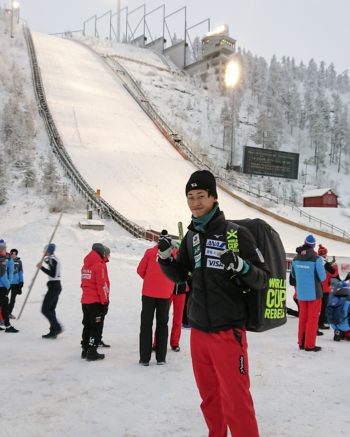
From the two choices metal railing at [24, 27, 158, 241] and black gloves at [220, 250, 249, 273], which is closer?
black gloves at [220, 250, 249, 273]

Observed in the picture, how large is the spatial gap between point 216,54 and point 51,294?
3198 inches

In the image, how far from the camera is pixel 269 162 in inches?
1726

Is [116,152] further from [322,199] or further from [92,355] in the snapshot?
[92,355]

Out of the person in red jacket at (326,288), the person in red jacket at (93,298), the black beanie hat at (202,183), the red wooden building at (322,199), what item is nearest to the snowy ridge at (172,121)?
the red wooden building at (322,199)

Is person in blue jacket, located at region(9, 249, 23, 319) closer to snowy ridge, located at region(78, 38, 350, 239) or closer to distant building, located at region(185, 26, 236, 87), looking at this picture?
snowy ridge, located at region(78, 38, 350, 239)

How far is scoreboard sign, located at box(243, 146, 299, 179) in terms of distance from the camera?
43.0 metres

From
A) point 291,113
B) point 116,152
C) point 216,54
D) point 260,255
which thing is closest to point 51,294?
point 260,255

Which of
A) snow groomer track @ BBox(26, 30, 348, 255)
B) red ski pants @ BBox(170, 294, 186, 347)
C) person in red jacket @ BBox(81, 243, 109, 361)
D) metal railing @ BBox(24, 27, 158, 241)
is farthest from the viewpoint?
snow groomer track @ BBox(26, 30, 348, 255)

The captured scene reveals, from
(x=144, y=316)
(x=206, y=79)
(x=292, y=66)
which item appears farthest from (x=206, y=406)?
(x=292, y=66)

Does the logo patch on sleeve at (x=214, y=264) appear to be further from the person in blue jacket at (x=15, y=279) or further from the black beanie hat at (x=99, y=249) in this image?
the person in blue jacket at (x=15, y=279)

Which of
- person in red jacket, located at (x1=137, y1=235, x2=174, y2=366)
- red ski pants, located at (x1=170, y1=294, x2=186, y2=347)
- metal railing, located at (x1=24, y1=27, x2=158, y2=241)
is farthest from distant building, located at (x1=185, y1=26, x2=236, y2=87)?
person in red jacket, located at (x1=137, y1=235, x2=174, y2=366)

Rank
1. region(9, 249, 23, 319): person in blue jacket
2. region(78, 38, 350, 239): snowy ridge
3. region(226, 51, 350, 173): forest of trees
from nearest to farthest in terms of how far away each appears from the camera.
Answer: region(9, 249, 23, 319): person in blue jacket → region(78, 38, 350, 239): snowy ridge → region(226, 51, 350, 173): forest of trees

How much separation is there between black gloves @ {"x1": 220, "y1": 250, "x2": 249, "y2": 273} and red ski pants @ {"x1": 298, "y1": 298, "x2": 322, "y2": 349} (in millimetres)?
4578

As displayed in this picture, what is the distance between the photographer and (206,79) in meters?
79.6
